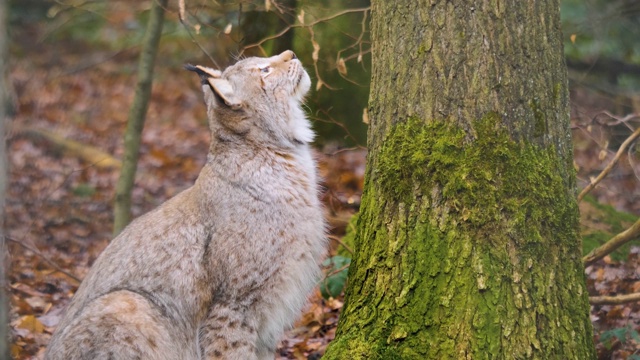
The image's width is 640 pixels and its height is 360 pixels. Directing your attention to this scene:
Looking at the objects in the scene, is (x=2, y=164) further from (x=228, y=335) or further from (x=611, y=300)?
(x=611, y=300)

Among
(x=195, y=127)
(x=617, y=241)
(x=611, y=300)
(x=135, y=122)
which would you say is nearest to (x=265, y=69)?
(x=617, y=241)

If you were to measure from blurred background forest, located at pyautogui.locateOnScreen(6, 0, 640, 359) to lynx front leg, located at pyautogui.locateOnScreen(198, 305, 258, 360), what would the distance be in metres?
1.14

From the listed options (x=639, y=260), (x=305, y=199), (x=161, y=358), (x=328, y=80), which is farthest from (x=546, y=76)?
(x=328, y=80)

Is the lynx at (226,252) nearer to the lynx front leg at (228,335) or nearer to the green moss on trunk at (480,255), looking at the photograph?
the lynx front leg at (228,335)

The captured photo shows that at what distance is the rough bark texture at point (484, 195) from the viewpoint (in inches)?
142

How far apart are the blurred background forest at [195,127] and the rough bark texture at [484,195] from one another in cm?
131

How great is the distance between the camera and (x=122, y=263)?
4.59 metres

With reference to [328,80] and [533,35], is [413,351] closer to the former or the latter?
[533,35]

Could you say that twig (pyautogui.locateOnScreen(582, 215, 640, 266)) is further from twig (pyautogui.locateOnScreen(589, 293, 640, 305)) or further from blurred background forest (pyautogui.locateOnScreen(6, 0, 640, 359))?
blurred background forest (pyautogui.locateOnScreen(6, 0, 640, 359))

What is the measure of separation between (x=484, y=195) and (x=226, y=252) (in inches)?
62.5

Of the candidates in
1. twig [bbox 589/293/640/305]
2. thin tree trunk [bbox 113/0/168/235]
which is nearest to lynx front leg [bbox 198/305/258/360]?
twig [bbox 589/293/640/305]

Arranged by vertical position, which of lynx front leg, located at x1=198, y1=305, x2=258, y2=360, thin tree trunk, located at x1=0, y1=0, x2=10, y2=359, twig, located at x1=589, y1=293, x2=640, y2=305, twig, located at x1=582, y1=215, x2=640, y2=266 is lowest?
twig, located at x1=589, y1=293, x2=640, y2=305

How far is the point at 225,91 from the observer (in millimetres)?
4629

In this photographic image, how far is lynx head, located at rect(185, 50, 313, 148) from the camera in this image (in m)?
4.67
